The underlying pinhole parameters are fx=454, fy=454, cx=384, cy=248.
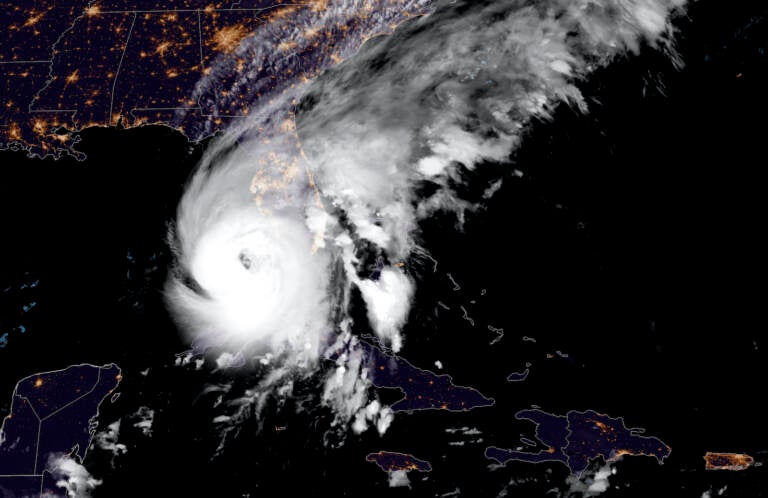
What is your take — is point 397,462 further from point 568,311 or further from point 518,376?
point 568,311

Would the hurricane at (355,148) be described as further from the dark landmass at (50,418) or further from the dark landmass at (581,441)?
the dark landmass at (581,441)

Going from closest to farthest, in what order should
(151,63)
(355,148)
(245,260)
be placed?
(355,148), (245,260), (151,63)

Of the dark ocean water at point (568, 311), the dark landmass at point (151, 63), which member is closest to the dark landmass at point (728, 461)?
the dark ocean water at point (568, 311)

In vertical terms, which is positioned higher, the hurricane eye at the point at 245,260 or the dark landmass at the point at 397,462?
the hurricane eye at the point at 245,260

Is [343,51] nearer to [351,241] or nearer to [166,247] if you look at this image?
[351,241]

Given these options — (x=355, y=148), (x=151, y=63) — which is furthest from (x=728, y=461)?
(x=151, y=63)

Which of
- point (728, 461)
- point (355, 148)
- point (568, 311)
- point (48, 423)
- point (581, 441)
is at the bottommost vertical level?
point (48, 423)
